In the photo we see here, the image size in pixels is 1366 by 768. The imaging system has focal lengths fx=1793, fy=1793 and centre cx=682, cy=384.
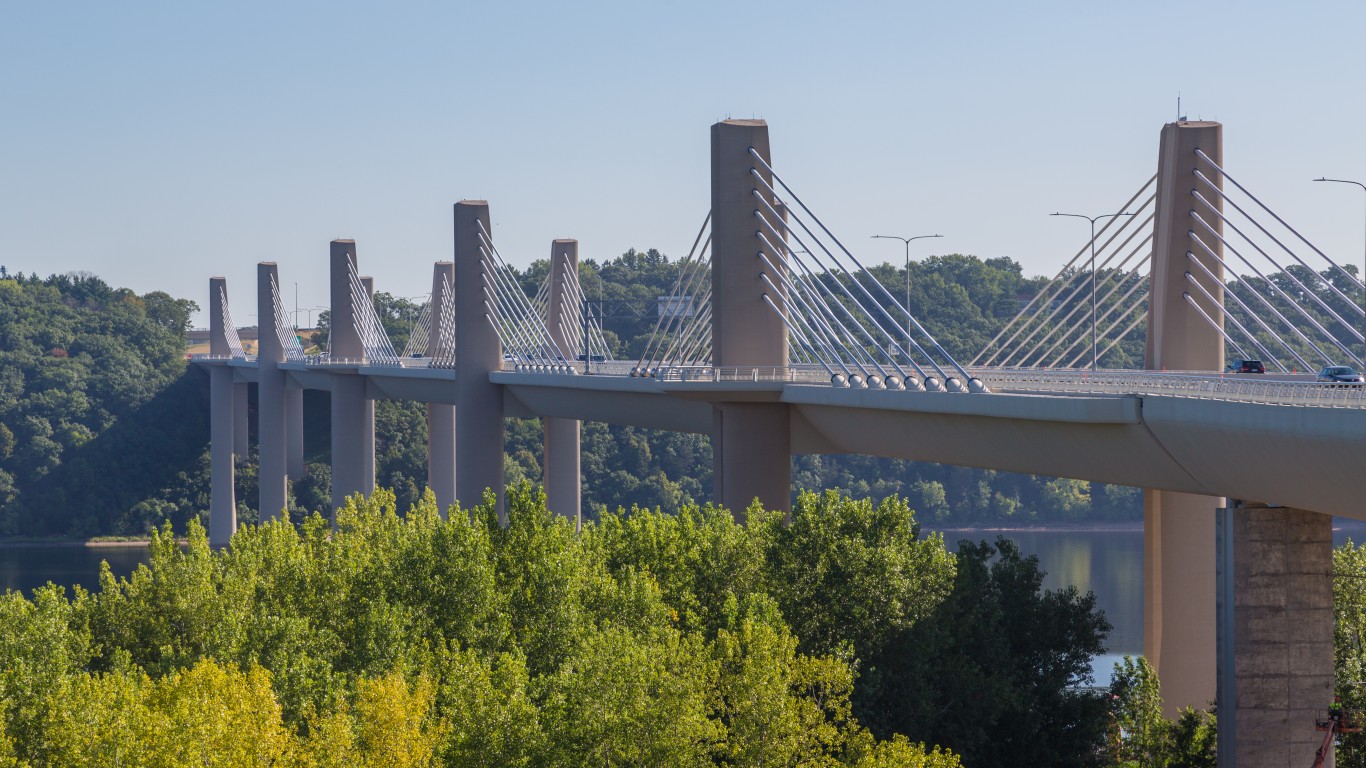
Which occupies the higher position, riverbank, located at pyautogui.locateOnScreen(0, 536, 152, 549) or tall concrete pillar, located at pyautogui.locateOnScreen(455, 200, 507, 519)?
tall concrete pillar, located at pyautogui.locateOnScreen(455, 200, 507, 519)

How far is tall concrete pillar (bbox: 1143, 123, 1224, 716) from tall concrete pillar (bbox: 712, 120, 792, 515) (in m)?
8.86

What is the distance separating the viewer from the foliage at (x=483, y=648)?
24.3 m

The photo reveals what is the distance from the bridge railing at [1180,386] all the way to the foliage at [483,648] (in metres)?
4.57

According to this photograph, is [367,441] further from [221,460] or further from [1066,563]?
[1066,563]

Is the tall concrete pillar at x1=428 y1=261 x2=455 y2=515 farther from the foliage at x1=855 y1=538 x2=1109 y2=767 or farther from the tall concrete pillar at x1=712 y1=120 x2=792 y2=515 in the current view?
the foliage at x1=855 y1=538 x2=1109 y2=767

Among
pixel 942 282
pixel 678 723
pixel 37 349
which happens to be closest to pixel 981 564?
pixel 678 723

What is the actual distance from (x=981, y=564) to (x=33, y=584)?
62.1 m

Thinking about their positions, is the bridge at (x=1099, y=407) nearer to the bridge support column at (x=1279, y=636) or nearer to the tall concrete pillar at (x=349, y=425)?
the bridge support column at (x=1279, y=636)

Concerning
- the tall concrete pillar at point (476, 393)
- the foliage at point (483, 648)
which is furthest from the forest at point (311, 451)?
the foliage at point (483, 648)

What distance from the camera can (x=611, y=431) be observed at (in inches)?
4579

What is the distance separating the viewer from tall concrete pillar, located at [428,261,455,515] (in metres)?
82.4

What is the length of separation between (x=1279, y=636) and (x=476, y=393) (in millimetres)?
38688

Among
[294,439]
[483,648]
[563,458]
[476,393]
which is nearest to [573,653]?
[483,648]

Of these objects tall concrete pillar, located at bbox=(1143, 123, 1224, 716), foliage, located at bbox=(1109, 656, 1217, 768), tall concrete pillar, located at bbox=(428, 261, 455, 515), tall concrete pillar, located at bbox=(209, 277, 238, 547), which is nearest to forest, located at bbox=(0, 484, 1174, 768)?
foliage, located at bbox=(1109, 656, 1217, 768)
